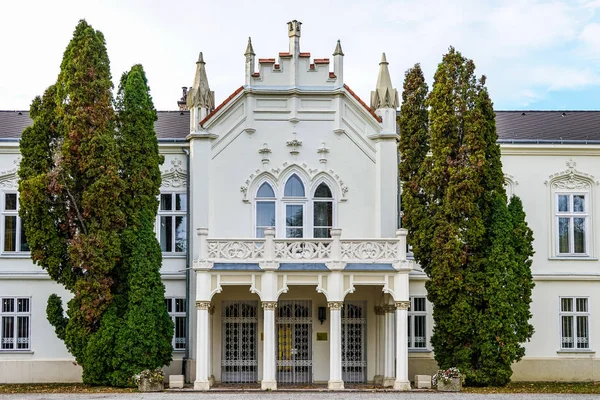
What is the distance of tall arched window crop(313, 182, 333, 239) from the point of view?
27.5 m

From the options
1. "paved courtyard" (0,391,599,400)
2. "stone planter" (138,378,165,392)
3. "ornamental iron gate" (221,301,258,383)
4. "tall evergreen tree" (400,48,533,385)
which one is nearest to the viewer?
"paved courtyard" (0,391,599,400)

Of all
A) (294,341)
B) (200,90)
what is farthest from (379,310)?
(200,90)

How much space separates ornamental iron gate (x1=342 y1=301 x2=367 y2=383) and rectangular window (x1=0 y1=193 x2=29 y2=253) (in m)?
10.1

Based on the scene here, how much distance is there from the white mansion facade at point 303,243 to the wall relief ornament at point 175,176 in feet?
0.14

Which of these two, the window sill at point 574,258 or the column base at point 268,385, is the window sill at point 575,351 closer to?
the window sill at point 574,258

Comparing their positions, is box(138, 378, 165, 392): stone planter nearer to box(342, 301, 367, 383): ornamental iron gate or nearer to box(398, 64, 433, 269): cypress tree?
box(342, 301, 367, 383): ornamental iron gate

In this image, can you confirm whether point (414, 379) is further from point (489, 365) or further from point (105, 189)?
point (105, 189)

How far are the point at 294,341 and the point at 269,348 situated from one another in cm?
270

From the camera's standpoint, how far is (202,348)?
80.2ft

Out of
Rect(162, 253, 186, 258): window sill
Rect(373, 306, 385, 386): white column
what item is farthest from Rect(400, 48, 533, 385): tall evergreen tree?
Rect(162, 253, 186, 258): window sill

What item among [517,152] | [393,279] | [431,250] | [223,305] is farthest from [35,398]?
[517,152]

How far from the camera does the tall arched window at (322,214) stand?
90.1 ft

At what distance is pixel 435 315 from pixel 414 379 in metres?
2.48

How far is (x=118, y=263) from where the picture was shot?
2572 cm
